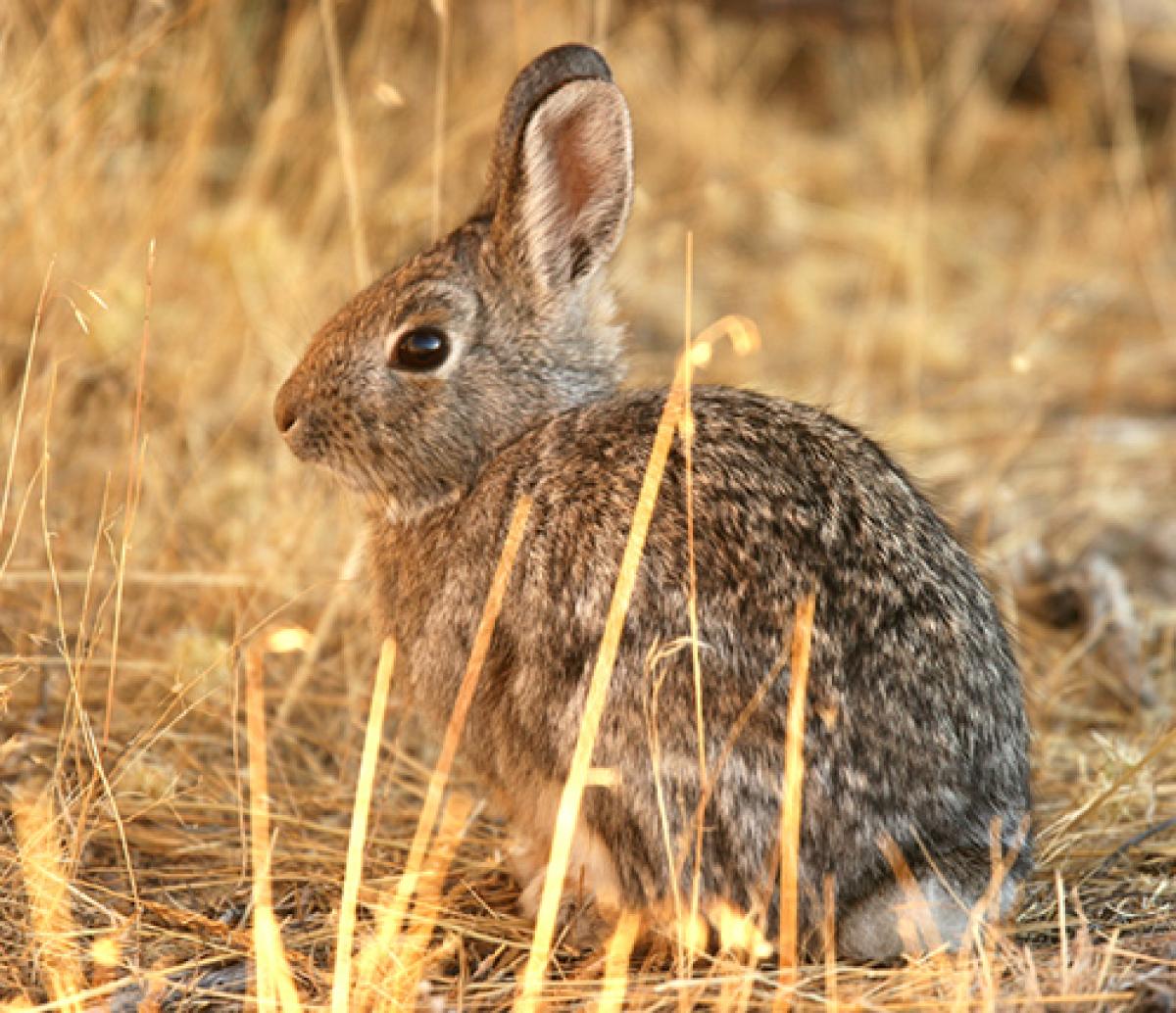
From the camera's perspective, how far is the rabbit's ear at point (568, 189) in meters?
3.76

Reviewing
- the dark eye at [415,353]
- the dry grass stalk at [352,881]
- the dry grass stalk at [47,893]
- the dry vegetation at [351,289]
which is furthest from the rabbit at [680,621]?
the dry grass stalk at [47,893]

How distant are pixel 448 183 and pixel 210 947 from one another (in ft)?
11.5

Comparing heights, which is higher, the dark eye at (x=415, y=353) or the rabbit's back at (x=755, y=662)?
the dark eye at (x=415, y=353)

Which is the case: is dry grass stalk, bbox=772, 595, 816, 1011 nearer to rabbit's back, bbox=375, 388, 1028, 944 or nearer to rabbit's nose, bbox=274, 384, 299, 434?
rabbit's back, bbox=375, 388, 1028, 944

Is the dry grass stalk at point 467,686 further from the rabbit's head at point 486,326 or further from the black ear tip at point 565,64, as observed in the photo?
the black ear tip at point 565,64

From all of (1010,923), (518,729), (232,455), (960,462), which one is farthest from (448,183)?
(1010,923)

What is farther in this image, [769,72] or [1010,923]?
[769,72]

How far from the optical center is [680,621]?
10.2 feet

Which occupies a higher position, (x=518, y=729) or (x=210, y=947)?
(x=518, y=729)

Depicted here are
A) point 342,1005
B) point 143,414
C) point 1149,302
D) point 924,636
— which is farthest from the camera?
point 1149,302

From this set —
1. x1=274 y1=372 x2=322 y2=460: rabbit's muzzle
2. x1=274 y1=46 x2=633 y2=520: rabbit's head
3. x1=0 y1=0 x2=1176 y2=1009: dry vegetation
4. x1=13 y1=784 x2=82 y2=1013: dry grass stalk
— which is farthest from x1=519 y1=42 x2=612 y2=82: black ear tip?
x1=13 y1=784 x2=82 y2=1013: dry grass stalk

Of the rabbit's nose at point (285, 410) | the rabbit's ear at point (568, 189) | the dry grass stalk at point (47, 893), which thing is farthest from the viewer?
the rabbit's nose at point (285, 410)

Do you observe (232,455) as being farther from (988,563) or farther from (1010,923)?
(1010,923)

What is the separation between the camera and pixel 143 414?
5.03 metres
